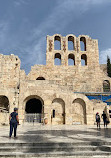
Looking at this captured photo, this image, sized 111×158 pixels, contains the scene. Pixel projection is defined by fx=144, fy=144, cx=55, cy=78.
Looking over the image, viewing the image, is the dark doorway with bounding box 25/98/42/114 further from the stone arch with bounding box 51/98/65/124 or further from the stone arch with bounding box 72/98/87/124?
the stone arch with bounding box 72/98/87/124

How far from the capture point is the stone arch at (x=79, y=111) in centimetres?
2020

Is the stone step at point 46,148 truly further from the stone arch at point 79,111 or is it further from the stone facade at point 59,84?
the stone arch at point 79,111

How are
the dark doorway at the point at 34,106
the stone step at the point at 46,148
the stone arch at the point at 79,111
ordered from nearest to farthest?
the stone step at the point at 46,148
the stone arch at the point at 79,111
the dark doorway at the point at 34,106

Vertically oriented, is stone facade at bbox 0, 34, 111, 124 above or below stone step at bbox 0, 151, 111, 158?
above

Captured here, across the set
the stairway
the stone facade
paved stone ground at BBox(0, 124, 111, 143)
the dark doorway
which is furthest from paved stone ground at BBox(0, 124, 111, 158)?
the dark doorway

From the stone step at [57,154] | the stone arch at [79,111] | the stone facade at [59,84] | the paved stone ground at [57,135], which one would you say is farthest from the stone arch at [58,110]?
the stone step at [57,154]

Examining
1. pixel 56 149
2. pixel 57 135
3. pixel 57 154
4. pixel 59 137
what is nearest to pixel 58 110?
pixel 57 135

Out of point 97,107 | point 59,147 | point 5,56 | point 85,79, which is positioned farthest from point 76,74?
point 59,147

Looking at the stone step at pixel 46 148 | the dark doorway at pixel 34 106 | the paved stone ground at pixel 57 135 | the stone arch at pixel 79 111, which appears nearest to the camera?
the stone step at pixel 46 148

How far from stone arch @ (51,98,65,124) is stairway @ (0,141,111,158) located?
13.4 m

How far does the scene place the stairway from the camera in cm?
500

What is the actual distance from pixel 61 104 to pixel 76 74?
14945mm

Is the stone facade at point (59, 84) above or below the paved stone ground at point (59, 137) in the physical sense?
above

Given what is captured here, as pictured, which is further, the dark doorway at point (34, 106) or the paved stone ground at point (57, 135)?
the dark doorway at point (34, 106)
